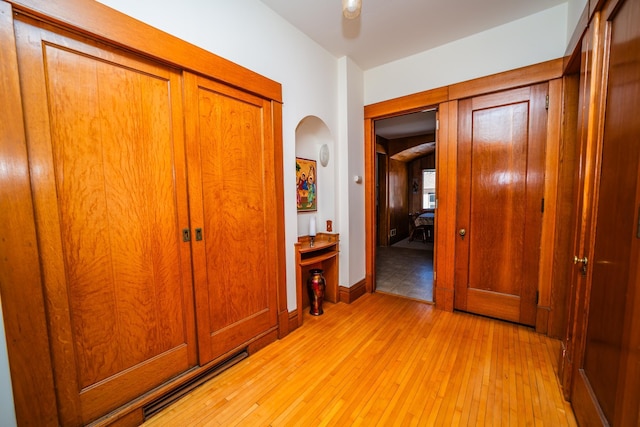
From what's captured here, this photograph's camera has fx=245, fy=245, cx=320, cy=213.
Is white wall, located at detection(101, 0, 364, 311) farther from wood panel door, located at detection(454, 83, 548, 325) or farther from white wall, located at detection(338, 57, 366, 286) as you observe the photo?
wood panel door, located at detection(454, 83, 548, 325)

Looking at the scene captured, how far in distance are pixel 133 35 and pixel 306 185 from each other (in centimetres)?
191

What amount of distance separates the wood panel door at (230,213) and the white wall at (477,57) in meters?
1.77

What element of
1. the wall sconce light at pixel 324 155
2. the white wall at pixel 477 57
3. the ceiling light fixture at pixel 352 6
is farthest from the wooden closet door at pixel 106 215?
the white wall at pixel 477 57

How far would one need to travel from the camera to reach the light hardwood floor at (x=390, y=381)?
57.1 inches

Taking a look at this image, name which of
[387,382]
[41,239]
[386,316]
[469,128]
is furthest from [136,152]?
[469,128]

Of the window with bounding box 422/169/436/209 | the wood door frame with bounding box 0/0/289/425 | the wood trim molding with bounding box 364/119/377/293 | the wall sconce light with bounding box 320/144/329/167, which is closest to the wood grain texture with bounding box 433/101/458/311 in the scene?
the wood trim molding with bounding box 364/119/377/293

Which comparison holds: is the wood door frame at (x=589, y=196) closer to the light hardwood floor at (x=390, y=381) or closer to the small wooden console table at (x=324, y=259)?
the light hardwood floor at (x=390, y=381)

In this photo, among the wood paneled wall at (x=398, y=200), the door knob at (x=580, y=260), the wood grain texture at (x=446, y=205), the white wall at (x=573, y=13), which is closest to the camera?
the door knob at (x=580, y=260)

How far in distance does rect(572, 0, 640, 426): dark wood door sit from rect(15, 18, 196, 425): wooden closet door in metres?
2.20

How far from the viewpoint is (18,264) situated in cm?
107

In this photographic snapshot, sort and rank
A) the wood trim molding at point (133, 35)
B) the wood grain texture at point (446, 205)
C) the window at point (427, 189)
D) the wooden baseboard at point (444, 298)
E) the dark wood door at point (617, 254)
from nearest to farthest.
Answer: the dark wood door at point (617, 254), the wood trim molding at point (133, 35), the wood grain texture at point (446, 205), the wooden baseboard at point (444, 298), the window at point (427, 189)

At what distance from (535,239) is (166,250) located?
3109mm

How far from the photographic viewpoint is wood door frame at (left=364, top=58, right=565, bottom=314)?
217 cm

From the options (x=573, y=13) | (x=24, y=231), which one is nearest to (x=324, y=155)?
(x=573, y=13)
